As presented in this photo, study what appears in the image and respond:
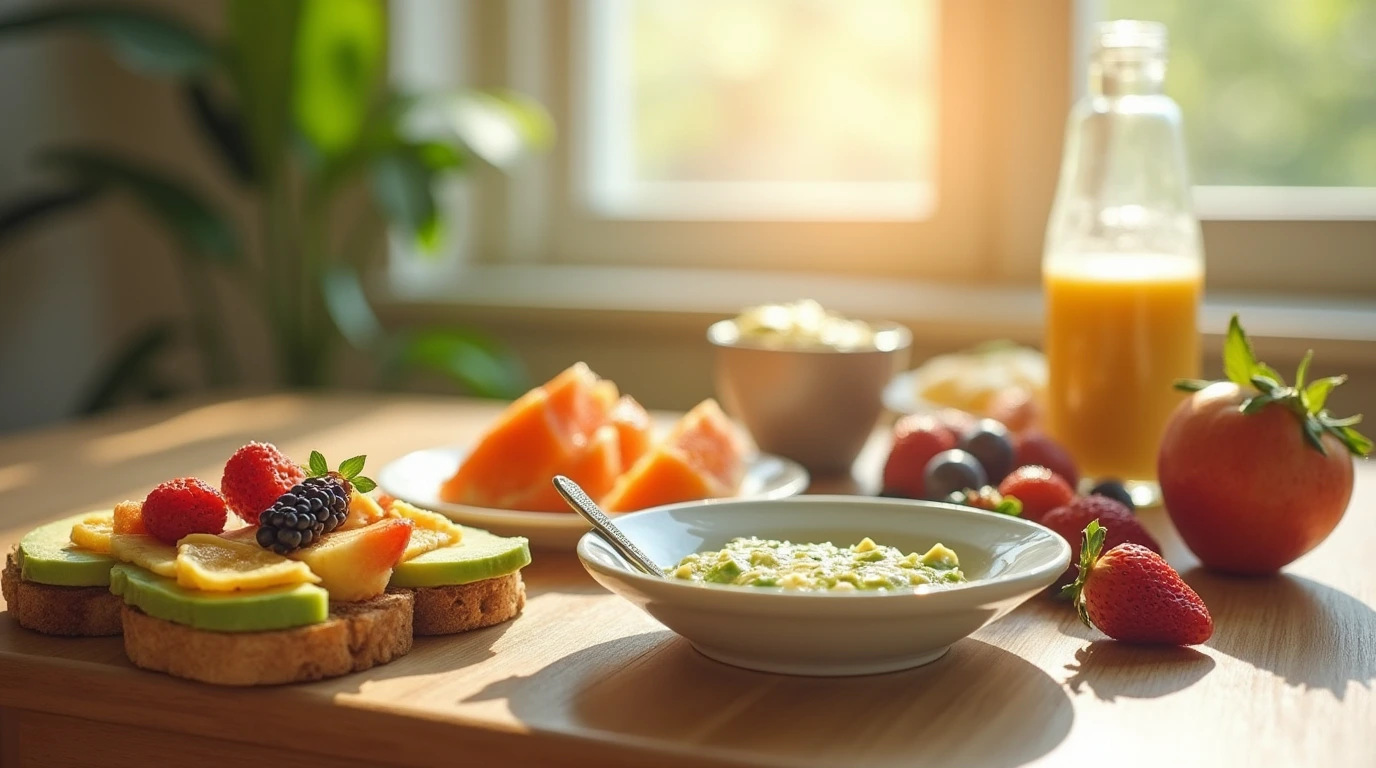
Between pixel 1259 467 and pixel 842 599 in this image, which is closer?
pixel 842 599

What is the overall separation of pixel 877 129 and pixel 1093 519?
1.74 metres

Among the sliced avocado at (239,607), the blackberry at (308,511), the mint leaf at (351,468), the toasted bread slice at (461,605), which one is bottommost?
the toasted bread slice at (461,605)

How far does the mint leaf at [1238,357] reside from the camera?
3.52 feet

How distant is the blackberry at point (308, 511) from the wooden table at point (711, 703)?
0.09m

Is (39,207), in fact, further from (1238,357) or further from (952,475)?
(1238,357)

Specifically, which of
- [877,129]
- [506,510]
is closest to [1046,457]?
[506,510]

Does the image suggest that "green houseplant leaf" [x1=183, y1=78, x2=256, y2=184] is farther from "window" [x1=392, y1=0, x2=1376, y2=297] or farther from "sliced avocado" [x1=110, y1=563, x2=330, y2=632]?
"sliced avocado" [x1=110, y1=563, x2=330, y2=632]

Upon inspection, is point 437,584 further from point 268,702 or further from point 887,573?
point 887,573

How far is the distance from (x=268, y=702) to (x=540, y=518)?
0.35 metres

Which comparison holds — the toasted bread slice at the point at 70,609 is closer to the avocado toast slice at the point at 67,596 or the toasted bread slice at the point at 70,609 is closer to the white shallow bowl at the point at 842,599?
the avocado toast slice at the point at 67,596

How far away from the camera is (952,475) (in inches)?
46.7

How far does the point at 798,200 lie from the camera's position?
→ 9.01 feet

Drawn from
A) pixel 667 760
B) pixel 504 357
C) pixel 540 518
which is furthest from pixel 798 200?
pixel 667 760

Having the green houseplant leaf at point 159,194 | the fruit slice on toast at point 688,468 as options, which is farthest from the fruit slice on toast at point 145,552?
the green houseplant leaf at point 159,194
